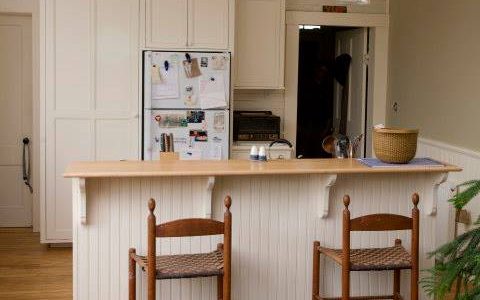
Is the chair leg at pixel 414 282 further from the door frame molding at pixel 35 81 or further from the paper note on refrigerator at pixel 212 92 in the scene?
the door frame molding at pixel 35 81

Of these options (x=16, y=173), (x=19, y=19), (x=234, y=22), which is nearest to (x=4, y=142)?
(x=16, y=173)

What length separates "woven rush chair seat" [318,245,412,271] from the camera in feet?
12.2

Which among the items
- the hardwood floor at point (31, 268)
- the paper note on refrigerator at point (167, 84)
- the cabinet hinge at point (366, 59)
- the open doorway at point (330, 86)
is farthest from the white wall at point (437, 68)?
the hardwood floor at point (31, 268)

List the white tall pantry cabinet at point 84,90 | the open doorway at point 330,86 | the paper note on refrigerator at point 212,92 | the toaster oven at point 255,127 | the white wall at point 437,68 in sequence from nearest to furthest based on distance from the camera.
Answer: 1. the white wall at point 437,68
2. the white tall pantry cabinet at point 84,90
3. the paper note on refrigerator at point 212,92
4. the toaster oven at point 255,127
5. the open doorway at point 330,86

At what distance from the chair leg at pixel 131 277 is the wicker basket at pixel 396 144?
1.45 meters

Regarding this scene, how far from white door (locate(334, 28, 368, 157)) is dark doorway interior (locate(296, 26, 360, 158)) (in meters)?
0.65

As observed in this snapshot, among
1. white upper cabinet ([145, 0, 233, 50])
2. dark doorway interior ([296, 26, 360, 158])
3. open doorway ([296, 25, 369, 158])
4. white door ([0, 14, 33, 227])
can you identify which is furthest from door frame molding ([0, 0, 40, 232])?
dark doorway interior ([296, 26, 360, 158])

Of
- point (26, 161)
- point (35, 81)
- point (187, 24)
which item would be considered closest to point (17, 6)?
point (35, 81)

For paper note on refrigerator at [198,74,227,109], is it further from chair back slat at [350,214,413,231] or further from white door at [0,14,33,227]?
chair back slat at [350,214,413,231]

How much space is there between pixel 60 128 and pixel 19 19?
4.97ft

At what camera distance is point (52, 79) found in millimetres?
6266

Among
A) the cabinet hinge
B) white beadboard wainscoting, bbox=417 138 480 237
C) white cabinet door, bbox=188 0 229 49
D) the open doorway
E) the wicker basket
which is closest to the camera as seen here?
the wicker basket

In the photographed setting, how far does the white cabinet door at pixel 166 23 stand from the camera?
6375 millimetres

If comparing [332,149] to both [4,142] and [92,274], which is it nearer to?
[92,274]
